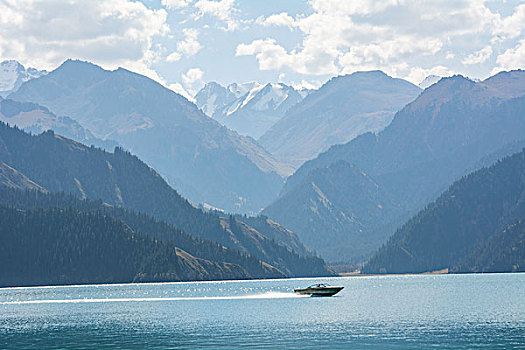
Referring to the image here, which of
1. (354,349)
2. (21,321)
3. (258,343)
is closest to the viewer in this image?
(354,349)

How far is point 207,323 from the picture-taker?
610 feet

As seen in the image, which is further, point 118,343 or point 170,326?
point 170,326

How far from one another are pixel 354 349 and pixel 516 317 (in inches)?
2469

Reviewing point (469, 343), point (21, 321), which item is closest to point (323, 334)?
point (469, 343)

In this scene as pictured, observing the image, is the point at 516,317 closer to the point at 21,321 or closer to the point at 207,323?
the point at 207,323

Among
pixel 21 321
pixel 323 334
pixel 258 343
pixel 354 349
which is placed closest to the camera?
pixel 354 349

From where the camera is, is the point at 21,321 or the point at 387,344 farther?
the point at 21,321

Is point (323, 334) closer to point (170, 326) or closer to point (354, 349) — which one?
point (354, 349)

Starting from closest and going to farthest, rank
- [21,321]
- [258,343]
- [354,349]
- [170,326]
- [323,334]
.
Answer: [354,349] < [258,343] < [323,334] < [170,326] < [21,321]

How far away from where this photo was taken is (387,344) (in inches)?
5433

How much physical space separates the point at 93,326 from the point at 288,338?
177 feet

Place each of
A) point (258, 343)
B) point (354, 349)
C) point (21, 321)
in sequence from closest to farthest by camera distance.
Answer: point (354, 349) → point (258, 343) → point (21, 321)

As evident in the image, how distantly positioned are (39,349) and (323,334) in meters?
53.7

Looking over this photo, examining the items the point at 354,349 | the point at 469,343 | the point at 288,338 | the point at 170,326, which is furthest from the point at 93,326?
the point at 469,343
